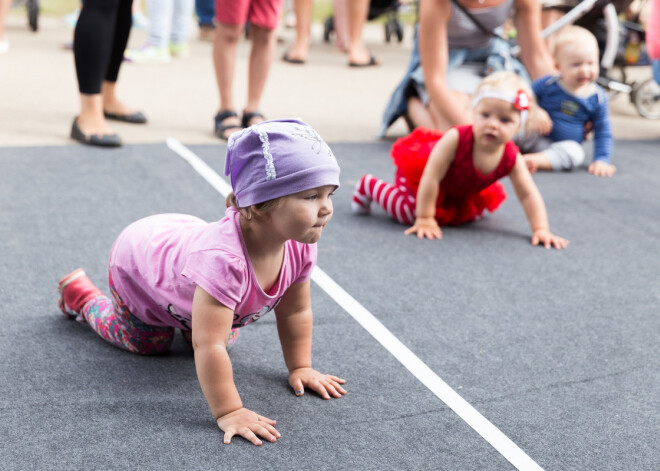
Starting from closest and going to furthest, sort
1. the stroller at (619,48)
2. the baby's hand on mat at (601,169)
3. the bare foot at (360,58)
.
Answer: the baby's hand on mat at (601,169)
the stroller at (619,48)
the bare foot at (360,58)

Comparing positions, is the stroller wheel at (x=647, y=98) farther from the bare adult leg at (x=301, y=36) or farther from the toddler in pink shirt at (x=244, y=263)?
the toddler in pink shirt at (x=244, y=263)

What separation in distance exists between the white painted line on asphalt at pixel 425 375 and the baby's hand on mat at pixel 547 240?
774 millimetres

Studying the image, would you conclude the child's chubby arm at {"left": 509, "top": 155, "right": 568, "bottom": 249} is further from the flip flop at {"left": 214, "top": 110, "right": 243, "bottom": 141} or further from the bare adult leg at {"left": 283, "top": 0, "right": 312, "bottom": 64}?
the bare adult leg at {"left": 283, "top": 0, "right": 312, "bottom": 64}

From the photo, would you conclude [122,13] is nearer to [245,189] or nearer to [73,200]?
[73,200]

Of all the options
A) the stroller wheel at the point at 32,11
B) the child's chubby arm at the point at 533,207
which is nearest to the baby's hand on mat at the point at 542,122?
the child's chubby arm at the point at 533,207

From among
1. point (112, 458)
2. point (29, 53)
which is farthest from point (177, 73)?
point (112, 458)

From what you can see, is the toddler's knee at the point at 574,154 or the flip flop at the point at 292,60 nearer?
the toddler's knee at the point at 574,154

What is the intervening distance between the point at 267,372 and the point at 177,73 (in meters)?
3.83

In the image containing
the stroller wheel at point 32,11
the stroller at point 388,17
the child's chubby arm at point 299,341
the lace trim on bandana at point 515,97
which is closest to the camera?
the child's chubby arm at point 299,341

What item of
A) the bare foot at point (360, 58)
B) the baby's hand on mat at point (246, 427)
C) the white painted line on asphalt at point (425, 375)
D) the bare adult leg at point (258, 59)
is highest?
the bare adult leg at point (258, 59)

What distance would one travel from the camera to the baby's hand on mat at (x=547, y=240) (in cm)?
250

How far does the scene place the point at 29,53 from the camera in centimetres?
536

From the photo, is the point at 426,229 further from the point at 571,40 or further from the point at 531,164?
the point at 571,40

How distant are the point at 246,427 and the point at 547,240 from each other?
1436 mm
